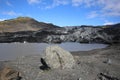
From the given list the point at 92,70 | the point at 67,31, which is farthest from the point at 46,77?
the point at 67,31

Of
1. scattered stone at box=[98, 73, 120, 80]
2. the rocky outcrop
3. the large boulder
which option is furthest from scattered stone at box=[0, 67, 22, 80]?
the rocky outcrop

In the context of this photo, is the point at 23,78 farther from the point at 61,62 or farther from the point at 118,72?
the point at 118,72

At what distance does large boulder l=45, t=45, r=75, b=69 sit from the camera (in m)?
19.7

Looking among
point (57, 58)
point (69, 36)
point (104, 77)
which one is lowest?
point (104, 77)

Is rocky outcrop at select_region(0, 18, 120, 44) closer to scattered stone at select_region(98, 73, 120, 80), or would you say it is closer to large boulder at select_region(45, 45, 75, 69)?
large boulder at select_region(45, 45, 75, 69)

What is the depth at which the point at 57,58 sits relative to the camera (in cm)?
2006

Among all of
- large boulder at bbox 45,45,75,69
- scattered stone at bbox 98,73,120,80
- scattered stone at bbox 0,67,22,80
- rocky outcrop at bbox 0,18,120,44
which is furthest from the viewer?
rocky outcrop at bbox 0,18,120,44

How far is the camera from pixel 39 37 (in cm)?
14688

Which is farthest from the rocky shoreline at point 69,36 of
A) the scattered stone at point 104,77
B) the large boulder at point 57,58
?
the scattered stone at point 104,77

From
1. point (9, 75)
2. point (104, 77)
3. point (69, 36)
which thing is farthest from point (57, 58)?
point (69, 36)

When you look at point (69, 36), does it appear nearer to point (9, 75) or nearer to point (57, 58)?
point (57, 58)

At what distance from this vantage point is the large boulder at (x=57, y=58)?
19.7 meters

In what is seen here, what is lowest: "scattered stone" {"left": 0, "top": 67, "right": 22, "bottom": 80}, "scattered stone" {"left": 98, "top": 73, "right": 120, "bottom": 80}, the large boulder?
"scattered stone" {"left": 98, "top": 73, "right": 120, "bottom": 80}

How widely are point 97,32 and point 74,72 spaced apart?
124262mm
